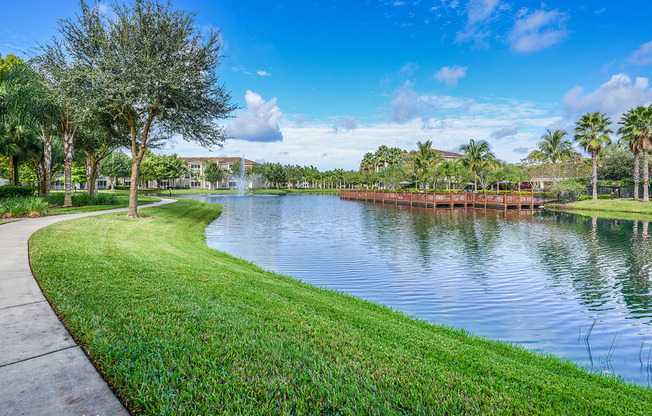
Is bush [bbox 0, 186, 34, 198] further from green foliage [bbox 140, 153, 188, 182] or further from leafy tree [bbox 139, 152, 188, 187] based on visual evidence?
leafy tree [bbox 139, 152, 188, 187]

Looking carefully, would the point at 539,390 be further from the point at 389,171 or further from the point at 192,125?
the point at 389,171

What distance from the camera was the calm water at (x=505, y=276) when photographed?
23.3 ft

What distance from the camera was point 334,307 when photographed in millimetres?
6574

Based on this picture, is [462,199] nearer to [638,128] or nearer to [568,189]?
[568,189]

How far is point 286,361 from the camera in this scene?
148 inches

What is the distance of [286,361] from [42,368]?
234 cm

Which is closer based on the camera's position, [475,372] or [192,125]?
[475,372]

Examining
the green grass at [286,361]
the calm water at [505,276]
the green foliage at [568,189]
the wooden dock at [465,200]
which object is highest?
the green foliage at [568,189]

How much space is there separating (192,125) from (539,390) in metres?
19.6

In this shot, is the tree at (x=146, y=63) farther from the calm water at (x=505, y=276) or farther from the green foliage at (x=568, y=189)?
the green foliage at (x=568, y=189)

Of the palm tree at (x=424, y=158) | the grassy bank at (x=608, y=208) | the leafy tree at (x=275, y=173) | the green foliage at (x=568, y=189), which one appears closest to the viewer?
the grassy bank at (x=608, y=208)

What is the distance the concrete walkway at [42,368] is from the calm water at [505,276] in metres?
6.47

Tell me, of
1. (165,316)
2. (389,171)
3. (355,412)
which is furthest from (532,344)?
(389,171)

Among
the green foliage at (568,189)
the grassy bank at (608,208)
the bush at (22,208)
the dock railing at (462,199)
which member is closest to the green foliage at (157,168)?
the dock railing at (462,199)
